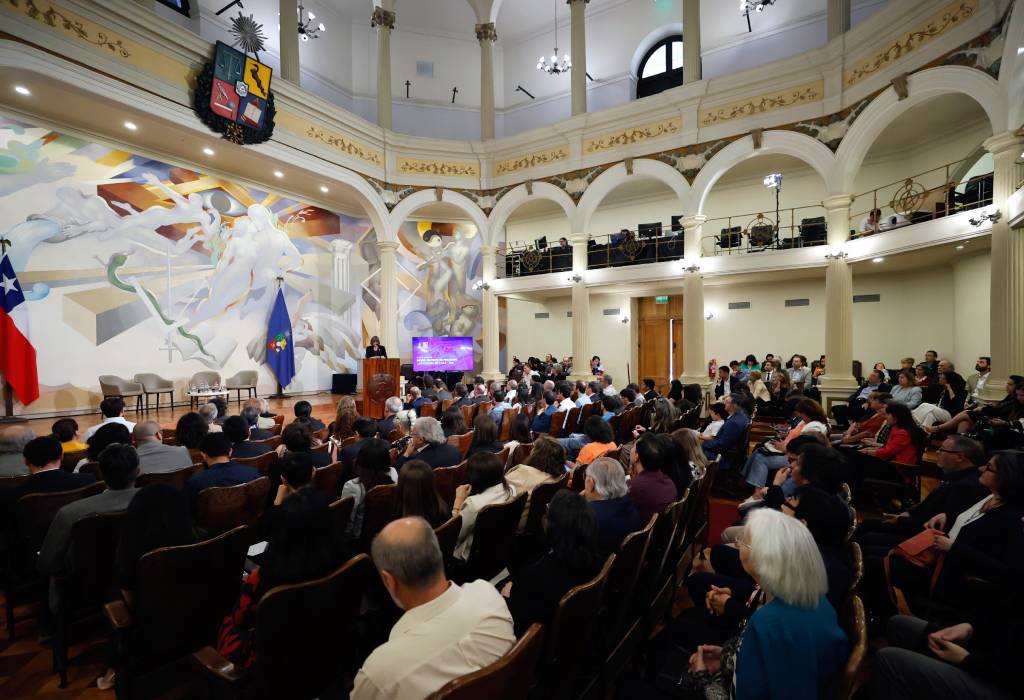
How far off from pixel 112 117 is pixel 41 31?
1.66 meters

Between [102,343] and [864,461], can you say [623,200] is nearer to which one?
[864,461]

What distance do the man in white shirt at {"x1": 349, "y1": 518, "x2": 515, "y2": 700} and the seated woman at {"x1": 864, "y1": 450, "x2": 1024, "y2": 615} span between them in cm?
203

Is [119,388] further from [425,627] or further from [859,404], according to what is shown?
[859,404]

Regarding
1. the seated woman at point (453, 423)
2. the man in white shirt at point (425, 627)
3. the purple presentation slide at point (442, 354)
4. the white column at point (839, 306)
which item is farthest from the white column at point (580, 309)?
the man in white shirt at point (425, 627)

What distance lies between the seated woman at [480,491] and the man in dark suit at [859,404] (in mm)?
6222

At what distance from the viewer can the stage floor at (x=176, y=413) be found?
7574mm

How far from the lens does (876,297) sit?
1059cm

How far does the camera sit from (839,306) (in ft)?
29.1

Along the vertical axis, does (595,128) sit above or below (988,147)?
above

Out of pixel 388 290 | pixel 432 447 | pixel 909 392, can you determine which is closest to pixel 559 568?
pixel 432 447

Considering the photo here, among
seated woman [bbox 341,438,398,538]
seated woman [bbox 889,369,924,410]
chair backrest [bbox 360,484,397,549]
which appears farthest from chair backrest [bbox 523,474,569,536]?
seated woman [bbox 889,369,924,410]

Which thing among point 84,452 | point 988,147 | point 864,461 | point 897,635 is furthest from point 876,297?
point 84,452

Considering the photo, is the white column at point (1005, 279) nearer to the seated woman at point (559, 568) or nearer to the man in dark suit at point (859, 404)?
the man in dark suit at point (859, 404)

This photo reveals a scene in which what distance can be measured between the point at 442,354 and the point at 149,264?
698 centimetres
